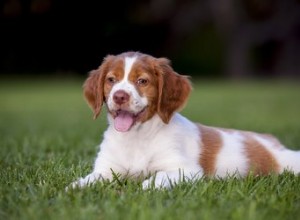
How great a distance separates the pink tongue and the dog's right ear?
32 cm

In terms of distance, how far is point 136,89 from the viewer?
5227 millimetres

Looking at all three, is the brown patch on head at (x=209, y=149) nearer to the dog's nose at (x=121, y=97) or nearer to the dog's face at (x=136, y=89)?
the dog's face at (x=136, y=89)

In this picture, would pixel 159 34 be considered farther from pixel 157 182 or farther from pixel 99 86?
pixel 157 182

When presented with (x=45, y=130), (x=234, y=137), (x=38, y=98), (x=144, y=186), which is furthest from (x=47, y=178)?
(x=38, y=98)

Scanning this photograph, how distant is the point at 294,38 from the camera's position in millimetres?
37312

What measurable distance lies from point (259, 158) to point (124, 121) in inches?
56.0

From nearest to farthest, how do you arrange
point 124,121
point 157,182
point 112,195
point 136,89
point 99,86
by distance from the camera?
point 112,195 < point 157,182 < point 136,89 < point 124,121 < point 99,86

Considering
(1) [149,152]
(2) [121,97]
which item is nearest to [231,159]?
(1) [149,152]

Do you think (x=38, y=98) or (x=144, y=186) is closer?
(x=144, y=186)

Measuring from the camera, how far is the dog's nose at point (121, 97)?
16.6ft

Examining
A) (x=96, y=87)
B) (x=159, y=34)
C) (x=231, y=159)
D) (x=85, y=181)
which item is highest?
(x=96, y=87)

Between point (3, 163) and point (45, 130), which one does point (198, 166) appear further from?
point (45, 130)

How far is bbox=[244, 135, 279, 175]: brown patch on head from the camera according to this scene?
19.2ft

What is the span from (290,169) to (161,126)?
4.29 feet
